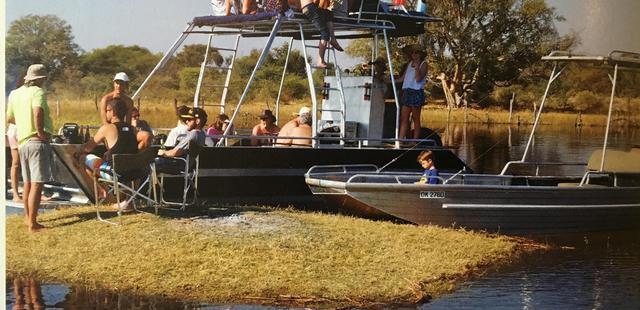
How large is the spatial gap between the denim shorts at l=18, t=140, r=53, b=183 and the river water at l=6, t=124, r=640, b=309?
57 cm

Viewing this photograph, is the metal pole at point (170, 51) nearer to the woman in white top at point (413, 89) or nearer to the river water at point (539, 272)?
the woman in white top at point (413, 89)

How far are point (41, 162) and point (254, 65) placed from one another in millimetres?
1868

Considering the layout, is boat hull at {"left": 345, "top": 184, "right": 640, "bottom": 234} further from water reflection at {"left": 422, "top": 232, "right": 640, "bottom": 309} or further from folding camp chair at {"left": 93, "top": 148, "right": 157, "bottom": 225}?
folding camp chair at {"left": 93, "top": 148, "right": 157, "bottom": 225}

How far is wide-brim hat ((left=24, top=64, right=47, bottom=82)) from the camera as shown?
16.3ft

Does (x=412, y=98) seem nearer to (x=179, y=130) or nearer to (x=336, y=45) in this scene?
(x=336, y=45)

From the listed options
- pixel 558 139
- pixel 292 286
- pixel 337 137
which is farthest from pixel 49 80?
pixel 558 139

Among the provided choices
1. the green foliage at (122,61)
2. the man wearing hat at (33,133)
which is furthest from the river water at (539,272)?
the green foliage at (122,61)

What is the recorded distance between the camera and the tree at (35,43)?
4.84m

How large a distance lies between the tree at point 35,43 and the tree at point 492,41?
2365 mm

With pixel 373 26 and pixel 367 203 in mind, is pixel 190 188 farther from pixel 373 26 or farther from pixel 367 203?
pixel 373 26

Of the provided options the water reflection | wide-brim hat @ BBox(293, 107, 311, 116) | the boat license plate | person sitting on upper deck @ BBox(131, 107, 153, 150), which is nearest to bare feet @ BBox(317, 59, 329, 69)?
wide-brim hat @ BBox(293, 107, 311, 116)

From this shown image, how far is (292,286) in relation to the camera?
5121 millimetres

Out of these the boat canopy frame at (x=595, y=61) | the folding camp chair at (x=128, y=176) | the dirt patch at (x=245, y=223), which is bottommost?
the dirt patch at (x=245, y=223)

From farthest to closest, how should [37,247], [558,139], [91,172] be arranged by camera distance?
[558,139]
[91,172]
[37,247]
